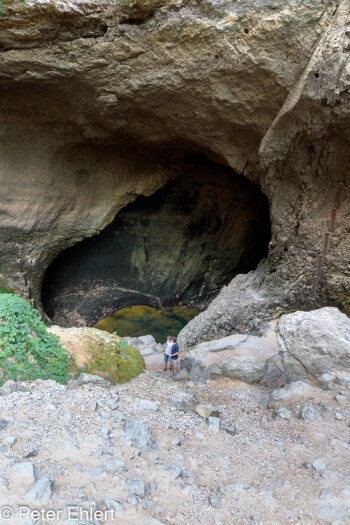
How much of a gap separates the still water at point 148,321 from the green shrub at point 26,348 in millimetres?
5403

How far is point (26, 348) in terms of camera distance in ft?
11.0

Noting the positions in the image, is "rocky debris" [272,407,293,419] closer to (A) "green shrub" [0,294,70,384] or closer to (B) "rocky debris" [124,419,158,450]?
(B) "rocky debris" [124,419,158,450]

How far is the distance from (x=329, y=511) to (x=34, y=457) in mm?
1779

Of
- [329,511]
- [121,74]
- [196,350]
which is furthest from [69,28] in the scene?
[329,511]

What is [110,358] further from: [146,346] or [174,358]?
[146,346]

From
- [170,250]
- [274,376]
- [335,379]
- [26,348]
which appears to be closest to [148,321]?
[170,250]

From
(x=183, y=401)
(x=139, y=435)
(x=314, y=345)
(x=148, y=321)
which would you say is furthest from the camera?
(x=148, y=321)

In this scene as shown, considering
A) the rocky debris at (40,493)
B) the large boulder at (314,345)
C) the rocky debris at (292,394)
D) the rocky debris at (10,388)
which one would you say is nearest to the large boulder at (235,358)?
the large boulder at (314,345)

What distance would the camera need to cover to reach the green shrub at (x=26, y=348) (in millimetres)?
3119

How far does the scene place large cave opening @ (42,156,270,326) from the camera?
9.35m

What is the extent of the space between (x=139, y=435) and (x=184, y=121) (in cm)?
616

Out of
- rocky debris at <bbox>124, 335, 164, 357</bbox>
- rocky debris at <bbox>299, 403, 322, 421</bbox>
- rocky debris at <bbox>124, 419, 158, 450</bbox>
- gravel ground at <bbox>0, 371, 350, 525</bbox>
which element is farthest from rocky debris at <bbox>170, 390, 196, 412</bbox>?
rocky debris at <bbox>124, 335, 164, 357</bbox>

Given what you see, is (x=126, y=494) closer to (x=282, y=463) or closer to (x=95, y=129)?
(x=282, y=463)

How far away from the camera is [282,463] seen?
2328mm
